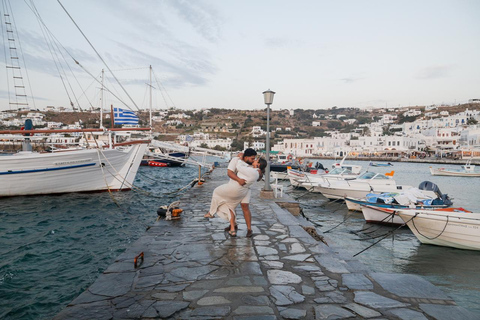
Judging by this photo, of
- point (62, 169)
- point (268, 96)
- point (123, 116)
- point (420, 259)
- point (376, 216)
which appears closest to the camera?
→ point (420, 259)

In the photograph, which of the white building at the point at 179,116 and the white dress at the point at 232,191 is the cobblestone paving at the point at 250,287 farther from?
the white building at the point at 179,116

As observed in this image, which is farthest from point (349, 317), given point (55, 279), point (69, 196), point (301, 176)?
point (301, 176)

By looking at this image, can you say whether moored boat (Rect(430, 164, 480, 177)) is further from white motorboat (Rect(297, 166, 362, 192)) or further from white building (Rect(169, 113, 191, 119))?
white building (Rect(169, 113, 191, 119))

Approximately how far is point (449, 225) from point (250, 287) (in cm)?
822

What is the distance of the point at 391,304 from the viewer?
9.49 ft

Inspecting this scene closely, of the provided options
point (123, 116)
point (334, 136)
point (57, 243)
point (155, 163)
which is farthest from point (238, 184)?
point (334, 136)

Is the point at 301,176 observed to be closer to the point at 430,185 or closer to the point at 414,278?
the point at 430,185

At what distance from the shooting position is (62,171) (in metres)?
15.3

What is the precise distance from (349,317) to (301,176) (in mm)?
19690

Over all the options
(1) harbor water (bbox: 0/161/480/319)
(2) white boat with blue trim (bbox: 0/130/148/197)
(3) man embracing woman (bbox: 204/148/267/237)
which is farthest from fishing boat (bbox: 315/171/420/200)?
(3) man embracing woman (bbox: 204/148/267/237)

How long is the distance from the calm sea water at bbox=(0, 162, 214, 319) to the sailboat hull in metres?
0.62

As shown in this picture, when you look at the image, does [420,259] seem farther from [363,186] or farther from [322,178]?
[322,178]

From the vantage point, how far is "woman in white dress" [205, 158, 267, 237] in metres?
4.80

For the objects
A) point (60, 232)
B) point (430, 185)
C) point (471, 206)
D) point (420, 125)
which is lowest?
point (471, 206)
